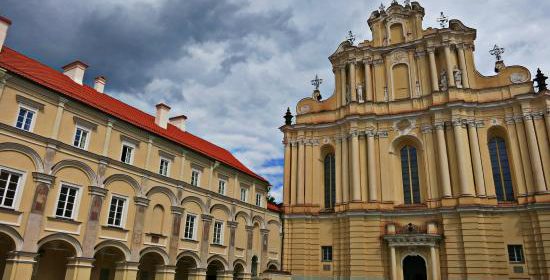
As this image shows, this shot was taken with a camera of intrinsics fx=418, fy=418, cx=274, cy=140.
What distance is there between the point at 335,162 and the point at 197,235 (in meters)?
13.4

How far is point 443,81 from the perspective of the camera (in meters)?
32.8

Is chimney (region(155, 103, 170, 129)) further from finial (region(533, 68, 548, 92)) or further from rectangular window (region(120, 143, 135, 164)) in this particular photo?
finial (region(533, 68, 548, 92))

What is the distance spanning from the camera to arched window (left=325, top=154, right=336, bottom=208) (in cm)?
3453

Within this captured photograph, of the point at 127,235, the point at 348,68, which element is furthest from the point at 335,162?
the point at 127,235

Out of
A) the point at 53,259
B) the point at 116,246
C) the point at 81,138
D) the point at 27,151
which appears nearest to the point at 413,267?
the point at 116,246

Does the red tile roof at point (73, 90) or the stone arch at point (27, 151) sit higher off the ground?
the red tile roof at point (73, 90)

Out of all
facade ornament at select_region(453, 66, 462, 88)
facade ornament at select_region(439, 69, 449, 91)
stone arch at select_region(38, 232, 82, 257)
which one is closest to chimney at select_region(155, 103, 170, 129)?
stone arch at select_region(38, 232, 82, 257)

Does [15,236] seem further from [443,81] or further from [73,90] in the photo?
[443,81]

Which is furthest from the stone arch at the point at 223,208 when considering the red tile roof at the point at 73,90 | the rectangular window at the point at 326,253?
the rectangular window at the point at 326,253

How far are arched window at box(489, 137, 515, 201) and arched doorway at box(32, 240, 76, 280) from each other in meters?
27.5

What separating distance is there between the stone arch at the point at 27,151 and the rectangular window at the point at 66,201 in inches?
60.7

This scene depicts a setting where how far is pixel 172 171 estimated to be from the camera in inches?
1051

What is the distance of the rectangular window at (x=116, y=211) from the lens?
73.8 feet

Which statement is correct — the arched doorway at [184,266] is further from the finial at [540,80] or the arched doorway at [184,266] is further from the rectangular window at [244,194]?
the finial at [540,80]
